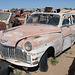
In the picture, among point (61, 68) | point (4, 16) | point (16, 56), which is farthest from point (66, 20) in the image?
point (4, 16)

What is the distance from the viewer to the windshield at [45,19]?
4212 mm

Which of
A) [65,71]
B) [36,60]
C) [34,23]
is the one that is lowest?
[65,71]

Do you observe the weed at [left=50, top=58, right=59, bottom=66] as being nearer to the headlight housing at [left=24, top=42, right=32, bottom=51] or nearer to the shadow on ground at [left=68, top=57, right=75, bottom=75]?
the shadow on ground at [left=68, top=57, right=75, bottom=75]

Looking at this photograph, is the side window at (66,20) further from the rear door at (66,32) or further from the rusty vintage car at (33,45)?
the rusty vintage car at (33,45)

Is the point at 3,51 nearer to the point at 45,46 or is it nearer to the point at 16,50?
the point at 16,50

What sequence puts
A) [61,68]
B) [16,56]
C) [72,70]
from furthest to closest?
[61,68] → [72,70] → [16,56]

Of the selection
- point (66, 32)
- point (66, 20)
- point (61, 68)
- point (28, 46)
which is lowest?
point (61, 68)

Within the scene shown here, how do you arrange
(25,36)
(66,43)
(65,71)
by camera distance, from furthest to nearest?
1. (66,43)
2. (65,71)
3. (25,36)

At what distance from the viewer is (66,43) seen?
414 cm

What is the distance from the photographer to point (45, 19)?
4.41 metres

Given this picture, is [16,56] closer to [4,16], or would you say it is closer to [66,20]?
[66,20]

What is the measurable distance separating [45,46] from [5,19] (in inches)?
194

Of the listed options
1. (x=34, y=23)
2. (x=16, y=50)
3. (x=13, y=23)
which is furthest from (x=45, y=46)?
(x=13, y=23)

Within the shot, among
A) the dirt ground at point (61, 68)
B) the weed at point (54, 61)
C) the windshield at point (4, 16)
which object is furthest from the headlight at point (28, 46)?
the windshield at point (4, 16)
